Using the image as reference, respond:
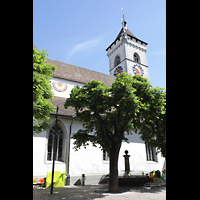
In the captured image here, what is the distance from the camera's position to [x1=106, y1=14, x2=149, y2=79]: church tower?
33812mm

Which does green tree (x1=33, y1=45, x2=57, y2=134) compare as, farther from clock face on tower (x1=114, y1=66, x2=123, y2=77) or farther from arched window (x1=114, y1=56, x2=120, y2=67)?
arched window (x1=114, y1=56, x2=120, y2=67)

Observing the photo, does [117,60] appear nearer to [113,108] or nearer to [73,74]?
[73,74]

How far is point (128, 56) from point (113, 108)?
995 inches

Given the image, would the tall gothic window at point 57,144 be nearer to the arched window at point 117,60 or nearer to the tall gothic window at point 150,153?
the tall gothic window at point 150,153

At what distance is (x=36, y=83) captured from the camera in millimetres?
8219

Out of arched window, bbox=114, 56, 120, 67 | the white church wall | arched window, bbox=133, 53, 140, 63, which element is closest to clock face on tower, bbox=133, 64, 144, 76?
arched window, bbox=133, 53, 140, 63

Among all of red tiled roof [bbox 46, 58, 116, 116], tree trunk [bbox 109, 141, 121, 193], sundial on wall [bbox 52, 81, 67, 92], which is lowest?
tree trunk [bbox 109, 141, 121, 193]

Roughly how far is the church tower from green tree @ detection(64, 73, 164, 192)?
73.3 ft

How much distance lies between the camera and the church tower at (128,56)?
33.8 metres

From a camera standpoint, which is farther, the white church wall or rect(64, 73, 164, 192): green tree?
the white church wall

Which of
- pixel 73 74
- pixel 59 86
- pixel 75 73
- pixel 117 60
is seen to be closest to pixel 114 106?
pixel 59 86

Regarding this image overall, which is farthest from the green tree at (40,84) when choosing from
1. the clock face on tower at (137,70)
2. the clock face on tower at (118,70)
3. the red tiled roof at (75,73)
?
the clock face on tower at (137,70)

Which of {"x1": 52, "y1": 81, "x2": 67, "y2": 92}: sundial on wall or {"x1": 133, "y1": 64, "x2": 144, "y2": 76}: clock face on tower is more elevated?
{"x1": 133, "y1": 64, "x2": 144, "y2": 76}: clock face on tower
